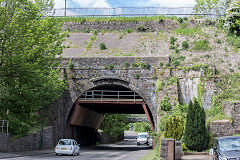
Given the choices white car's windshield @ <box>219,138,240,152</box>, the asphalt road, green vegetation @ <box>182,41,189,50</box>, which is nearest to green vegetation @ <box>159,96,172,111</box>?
the asphalt road

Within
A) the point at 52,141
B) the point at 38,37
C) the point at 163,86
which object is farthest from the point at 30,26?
the point at 163,86

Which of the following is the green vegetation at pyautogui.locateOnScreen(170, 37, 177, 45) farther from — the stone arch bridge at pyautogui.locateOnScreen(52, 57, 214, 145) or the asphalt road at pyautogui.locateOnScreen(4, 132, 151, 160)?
the asphalt road at pyautogui.locateOnScreen(4, 132, 151, 160)

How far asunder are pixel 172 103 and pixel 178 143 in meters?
12.8

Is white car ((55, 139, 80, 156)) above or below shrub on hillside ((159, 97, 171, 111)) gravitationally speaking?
below

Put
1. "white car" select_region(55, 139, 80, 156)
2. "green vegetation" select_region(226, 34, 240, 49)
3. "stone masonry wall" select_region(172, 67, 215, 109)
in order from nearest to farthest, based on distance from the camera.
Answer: "white car" select_region(55, 139, 80, 156) → "stone masonry wall" select_region(172, 67, 215, 109) → "green vegetation" select_region(226, 34, 240, 49)

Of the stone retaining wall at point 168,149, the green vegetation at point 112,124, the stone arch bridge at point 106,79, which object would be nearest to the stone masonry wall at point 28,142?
the stone arch bridge at point 106,79

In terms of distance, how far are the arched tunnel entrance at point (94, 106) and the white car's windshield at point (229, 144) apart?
2102 centimetres

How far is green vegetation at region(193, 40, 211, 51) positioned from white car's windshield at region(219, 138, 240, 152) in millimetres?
26983

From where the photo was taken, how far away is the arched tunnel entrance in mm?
35781

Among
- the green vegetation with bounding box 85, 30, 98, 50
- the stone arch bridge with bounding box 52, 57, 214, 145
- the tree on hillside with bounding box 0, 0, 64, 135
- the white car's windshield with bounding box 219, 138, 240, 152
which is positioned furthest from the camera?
the green vegetation with bounding box 85, 30, 98, 50

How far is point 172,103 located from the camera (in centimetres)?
3294

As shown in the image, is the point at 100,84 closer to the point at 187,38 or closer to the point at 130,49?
the point at 130,49

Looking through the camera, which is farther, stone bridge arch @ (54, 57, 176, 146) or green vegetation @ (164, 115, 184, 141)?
stone bridge arch @ (54, 57, 176, 146)

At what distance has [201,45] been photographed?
39531mm
